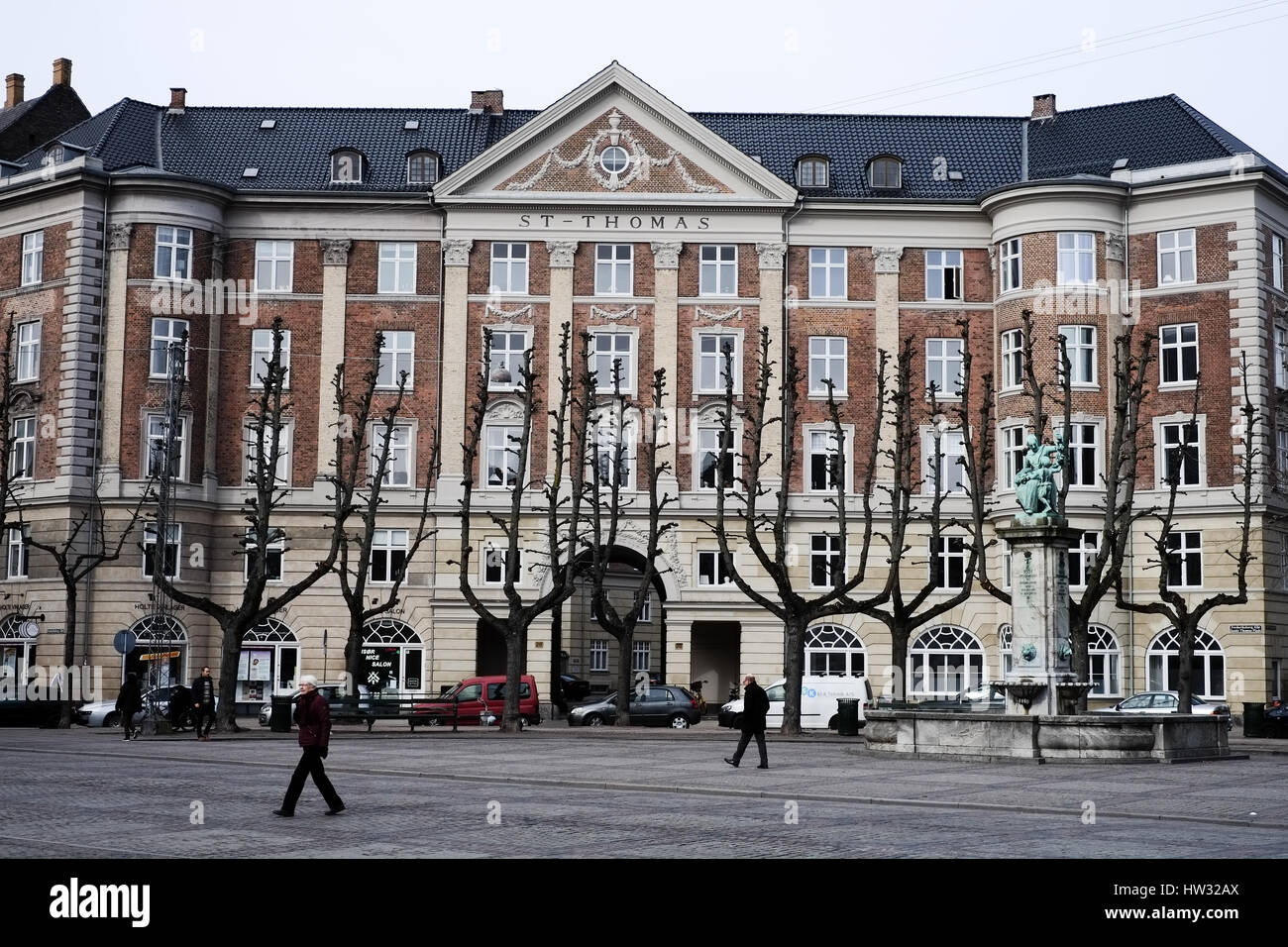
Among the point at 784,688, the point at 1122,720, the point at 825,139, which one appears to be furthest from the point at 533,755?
the point at 825,139

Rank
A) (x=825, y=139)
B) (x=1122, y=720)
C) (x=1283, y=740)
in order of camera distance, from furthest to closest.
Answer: (x=825, y=139) → (x=1283, y=740) → (x=1122, y=720)

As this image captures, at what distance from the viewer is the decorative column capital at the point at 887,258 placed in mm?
58750

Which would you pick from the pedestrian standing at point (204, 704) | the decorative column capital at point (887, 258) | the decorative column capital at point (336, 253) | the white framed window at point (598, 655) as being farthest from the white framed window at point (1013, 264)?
the pedestrian standing at point (204, 704)

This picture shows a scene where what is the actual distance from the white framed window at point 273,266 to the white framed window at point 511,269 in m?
7.31

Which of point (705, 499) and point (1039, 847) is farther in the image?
point (705, 499)

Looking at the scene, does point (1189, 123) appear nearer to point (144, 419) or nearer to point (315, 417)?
point (315, 417)

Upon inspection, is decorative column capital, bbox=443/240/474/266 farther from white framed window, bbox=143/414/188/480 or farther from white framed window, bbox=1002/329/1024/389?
white framed window, bbox=1002/329/1024/389

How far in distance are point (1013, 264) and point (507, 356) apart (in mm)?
17808

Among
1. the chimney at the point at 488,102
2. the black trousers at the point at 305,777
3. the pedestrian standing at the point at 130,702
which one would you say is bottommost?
the pedestrian standing at the point at 130,702

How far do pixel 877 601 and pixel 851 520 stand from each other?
10.4 meters

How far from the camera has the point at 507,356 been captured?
58406 millimetres

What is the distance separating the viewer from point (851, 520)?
57.6m

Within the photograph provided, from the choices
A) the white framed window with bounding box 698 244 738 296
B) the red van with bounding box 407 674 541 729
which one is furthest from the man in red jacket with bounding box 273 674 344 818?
the white framed window with bounding box 698 244 738 296

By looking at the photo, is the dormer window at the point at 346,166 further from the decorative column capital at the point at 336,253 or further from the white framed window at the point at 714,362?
the white framed window at the point at 714,362
